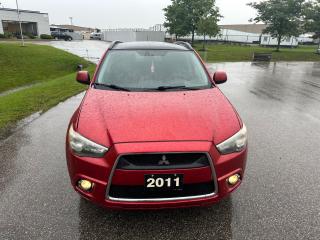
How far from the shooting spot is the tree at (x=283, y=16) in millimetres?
34588

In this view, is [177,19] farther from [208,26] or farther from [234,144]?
[234,144]

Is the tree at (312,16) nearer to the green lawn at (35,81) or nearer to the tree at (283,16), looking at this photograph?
the tree at (283,16)

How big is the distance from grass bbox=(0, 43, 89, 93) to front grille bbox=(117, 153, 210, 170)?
13.2 metres

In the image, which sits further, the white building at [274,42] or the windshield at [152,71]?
the white building at [274,42]

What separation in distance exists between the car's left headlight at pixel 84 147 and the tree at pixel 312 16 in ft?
127

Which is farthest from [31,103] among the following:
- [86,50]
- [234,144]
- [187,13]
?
[187,13]

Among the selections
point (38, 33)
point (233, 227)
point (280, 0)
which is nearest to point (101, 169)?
point (233, 227)

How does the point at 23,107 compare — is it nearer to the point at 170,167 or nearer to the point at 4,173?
the point at 4,173

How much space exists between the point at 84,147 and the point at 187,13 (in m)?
40.6

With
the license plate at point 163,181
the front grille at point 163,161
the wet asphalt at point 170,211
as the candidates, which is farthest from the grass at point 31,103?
the license plate at point 163,181

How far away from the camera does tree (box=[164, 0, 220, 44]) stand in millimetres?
39656

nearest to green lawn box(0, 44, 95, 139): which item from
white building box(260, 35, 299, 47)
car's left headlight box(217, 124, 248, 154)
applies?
car's left headlight box(217, 124, 248, 154)

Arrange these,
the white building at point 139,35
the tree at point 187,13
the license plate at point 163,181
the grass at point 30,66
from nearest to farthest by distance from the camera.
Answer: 1. the license plate at point 163,181
2. the grass at point 30,66
3. the tree at point 187,13
4. the white building at point 139,35

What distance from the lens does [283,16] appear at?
34.2 m
